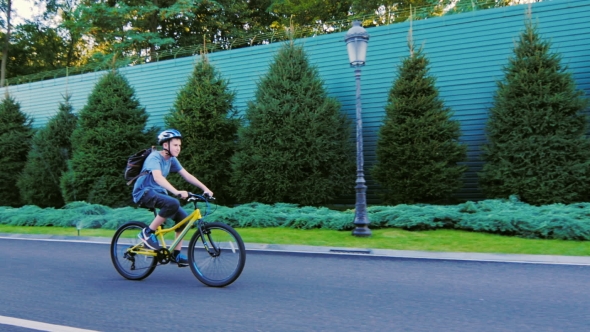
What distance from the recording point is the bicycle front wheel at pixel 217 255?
6.23m

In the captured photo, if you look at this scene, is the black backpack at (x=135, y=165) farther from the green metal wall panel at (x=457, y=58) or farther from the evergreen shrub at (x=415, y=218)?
the green metal wall panel at (x=457, y=58)

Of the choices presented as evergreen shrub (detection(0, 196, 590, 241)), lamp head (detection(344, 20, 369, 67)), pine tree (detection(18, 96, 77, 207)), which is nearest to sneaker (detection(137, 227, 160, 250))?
evergreen shrub (detection(0, 196, 590, 241))

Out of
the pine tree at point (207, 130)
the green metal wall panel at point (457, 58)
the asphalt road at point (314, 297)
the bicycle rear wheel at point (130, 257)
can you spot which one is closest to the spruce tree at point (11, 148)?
the pine tree at point (207, 130)

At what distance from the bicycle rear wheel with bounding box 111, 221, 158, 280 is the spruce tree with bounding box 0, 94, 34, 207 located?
1767 cm

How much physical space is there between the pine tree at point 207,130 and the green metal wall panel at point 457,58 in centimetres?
125

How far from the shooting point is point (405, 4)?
3378cm

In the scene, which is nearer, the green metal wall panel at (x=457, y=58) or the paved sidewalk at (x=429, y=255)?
the paved sidewalk at (x=429, y=255)

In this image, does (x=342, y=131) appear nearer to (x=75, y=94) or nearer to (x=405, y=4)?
(x=75, y=94)

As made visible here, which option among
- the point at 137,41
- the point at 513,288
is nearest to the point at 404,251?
the point at 513,288

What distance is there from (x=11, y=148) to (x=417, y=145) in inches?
686

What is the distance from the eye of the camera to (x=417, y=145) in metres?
14.5

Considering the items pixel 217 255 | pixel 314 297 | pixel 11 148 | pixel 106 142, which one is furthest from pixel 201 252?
pixel 11 148

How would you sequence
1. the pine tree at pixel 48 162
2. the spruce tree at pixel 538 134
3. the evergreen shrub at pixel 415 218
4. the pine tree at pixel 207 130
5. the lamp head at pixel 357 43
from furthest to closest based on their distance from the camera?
1. the pine tree at pixel 48 162
2. the pine tree at pixel 207 130
3. the spruce tree at pixel 538 134
4. the lamp head at pixel 357 43
5. the evergreen shrub at pixel 415 218

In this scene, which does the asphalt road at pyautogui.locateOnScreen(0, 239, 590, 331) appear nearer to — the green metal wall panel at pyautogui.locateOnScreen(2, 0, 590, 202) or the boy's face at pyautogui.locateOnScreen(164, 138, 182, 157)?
the boy's face at pyautogui.locateOnScreen(164, 138, 182, 157)
